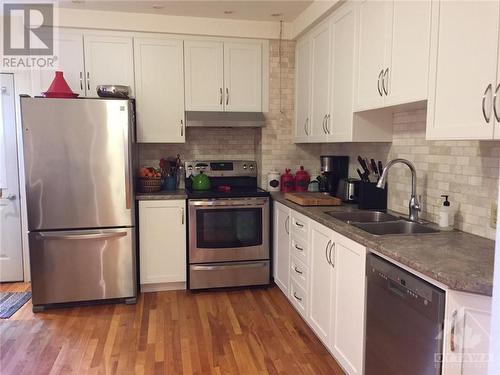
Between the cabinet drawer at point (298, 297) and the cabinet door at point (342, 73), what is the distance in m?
1.16

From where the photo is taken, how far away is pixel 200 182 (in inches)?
151

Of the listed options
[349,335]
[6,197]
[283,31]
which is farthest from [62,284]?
[283,31]

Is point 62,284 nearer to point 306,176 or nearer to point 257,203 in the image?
point 257,203

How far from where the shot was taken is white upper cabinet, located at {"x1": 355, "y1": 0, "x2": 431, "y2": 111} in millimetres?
1961

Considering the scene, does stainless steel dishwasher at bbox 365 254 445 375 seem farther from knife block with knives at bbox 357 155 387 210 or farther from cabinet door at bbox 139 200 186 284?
cabinet door at bbox 139 200 186 284

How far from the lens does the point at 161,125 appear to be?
12.1 ft

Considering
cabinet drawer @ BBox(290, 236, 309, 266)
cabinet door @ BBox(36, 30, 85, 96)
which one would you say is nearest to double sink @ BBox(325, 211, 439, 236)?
cabinet drawer @ BBox(290, 236, 309, 266)

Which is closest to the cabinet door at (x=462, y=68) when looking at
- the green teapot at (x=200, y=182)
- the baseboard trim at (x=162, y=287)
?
the green teapot at (x=200, y=182)

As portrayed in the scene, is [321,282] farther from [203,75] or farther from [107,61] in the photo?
[107,61]

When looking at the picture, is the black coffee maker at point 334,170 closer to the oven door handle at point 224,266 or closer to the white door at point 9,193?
the oven door handle at point 224,266

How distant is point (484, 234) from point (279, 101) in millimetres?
2384

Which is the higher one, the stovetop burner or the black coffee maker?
the black coffee maker

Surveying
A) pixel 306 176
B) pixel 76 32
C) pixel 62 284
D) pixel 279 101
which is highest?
pixel 76 32

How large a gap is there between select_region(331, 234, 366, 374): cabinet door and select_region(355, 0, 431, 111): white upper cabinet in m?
0.86
